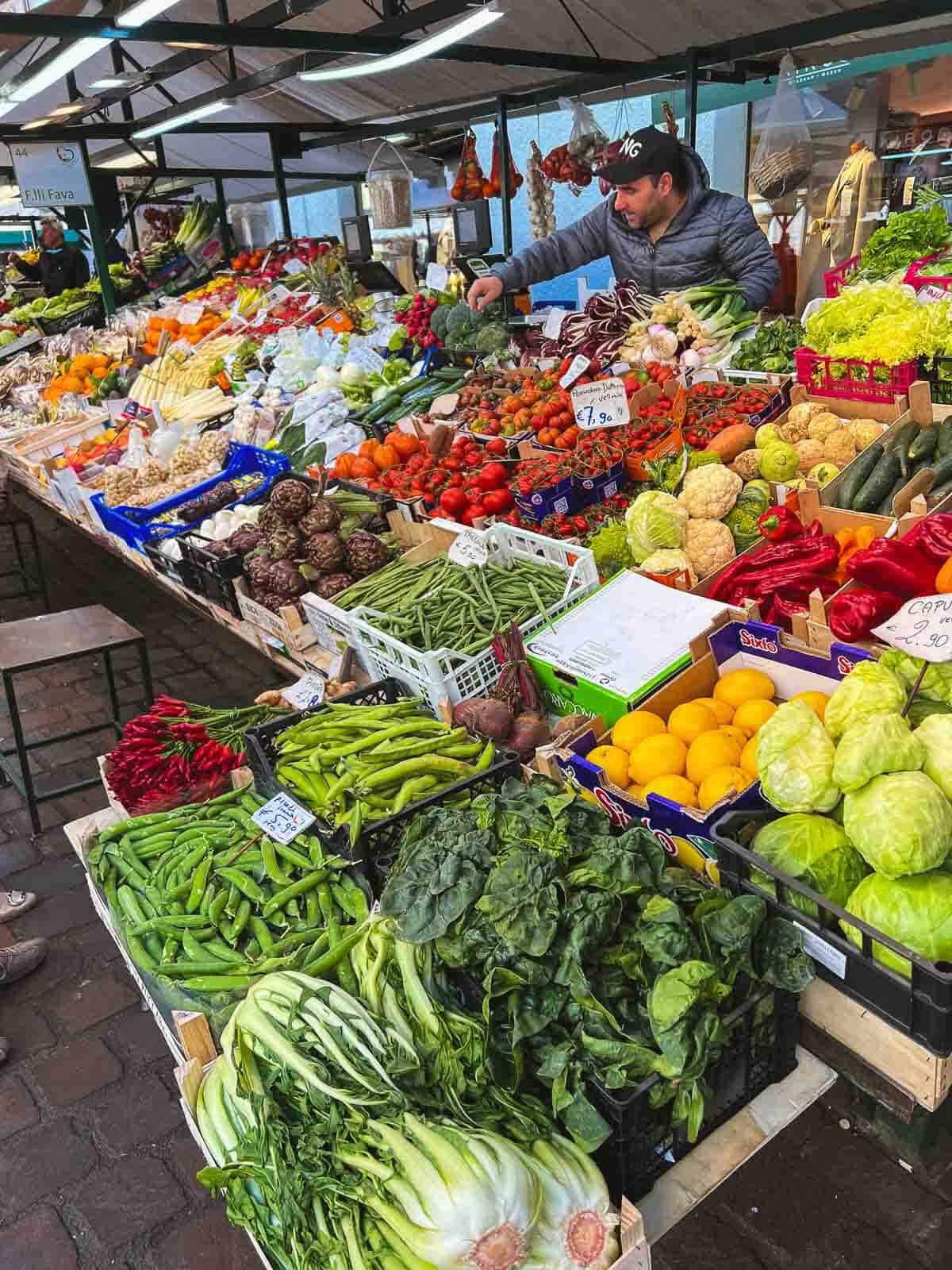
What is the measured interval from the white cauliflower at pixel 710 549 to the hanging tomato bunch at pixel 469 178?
7.11m

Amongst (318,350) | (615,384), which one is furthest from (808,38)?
(318,350)

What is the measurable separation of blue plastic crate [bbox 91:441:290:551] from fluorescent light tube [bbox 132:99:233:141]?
3538mm

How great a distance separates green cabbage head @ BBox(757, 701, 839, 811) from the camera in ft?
5.97

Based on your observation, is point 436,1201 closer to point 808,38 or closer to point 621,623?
point 621,623

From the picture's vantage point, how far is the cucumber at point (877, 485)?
2.97 metres

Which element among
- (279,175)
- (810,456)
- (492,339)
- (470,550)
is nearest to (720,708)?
(470,550)

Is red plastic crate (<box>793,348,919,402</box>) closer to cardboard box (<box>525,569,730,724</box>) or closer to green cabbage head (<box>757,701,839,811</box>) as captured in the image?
cardboard box (<box>525,569,730,724</box>)

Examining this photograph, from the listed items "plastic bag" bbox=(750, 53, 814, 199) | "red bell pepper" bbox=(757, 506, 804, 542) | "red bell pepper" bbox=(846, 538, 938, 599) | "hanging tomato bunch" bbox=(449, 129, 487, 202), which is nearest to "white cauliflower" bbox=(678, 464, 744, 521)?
"red bell pepper" bbox=(757, 506, 804, 542)

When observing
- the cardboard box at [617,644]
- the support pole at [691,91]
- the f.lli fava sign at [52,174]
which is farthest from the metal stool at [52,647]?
the f.lli fava sign at [52,174]

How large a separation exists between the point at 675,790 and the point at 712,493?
4.64ft

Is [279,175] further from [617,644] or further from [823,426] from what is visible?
[617,644]

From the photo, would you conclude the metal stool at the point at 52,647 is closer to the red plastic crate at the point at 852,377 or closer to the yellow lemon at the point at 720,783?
the yellow lemon at the point at 720,783

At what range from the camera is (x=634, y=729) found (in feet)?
7.87

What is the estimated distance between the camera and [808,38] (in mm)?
5637
